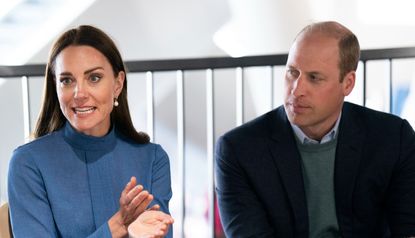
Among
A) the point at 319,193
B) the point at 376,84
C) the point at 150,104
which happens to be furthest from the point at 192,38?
the point at 319,193

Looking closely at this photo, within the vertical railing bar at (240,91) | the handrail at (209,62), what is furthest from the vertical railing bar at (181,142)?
the vertical railing bar at (240,91)

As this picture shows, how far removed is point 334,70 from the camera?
2.09m

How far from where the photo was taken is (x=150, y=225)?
1696 mm

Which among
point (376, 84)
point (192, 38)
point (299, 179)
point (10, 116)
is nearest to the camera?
point (299, 179)

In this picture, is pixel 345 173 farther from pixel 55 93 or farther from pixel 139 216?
pixel 55 93

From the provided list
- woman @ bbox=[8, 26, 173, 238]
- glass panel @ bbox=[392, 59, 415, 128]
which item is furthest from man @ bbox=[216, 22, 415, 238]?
glass panel @ bbox=[392, 59, 415, 128]

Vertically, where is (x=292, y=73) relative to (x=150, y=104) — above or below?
above

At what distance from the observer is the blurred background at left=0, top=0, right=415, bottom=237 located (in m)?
5.49

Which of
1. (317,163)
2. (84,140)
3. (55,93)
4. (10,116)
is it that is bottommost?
(10,116)

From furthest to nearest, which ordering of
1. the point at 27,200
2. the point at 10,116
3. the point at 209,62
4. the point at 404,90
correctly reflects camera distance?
the point at 10,116 < the point at 404,90 < the point at 209,62 < the point at 27,200

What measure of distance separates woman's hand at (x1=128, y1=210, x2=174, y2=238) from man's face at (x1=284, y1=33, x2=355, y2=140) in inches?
21.9

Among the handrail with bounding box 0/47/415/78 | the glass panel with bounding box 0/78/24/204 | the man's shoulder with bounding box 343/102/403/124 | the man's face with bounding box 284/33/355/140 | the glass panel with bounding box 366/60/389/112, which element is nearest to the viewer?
the man's face with bounding box 284/33/355/140

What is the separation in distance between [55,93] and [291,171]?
2.36ft

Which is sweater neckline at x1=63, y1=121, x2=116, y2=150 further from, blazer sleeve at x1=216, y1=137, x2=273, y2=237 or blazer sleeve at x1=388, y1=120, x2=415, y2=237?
blazer sleeve at x1=388, y1=120, x2=415, y2=237
